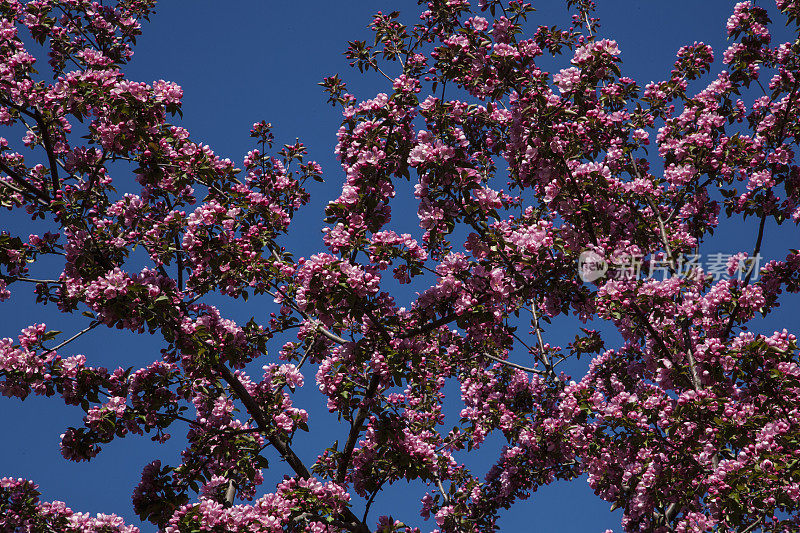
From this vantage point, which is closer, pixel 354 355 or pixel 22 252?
pixel 354 355

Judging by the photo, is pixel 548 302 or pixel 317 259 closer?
pixel 317 259

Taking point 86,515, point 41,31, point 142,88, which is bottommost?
point 86,515

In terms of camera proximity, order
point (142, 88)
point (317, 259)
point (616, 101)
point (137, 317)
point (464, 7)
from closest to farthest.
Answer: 1. point (317, 259)
2. point (137, 317)
3. point (142, 88)
4. point (464, 7)
5. point (616, 101)

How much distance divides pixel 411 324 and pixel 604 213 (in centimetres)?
269

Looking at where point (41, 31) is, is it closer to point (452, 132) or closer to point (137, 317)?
point (137, 317)

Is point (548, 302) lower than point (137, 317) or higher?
lower

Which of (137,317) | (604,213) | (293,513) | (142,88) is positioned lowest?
(293,513)

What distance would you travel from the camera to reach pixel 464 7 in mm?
8523

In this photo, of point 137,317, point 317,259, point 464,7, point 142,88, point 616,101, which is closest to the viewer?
point 317,259

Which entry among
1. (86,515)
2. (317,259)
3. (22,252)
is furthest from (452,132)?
(86,515)

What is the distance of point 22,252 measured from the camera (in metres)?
7.96

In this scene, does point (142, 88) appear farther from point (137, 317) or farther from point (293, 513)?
point (293, 513)

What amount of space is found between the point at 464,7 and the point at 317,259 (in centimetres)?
416

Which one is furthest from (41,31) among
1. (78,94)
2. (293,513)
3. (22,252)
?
(293,513)
